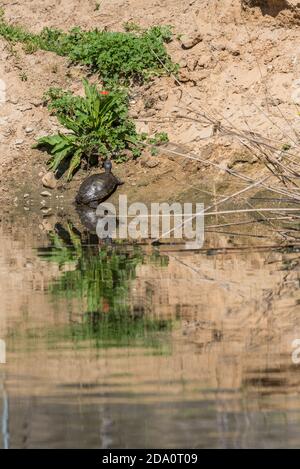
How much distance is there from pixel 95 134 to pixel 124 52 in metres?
1.54

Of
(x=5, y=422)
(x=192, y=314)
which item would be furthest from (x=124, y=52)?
(x=5, y=422)

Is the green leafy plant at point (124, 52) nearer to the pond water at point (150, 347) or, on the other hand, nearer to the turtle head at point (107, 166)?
the turtle head at point (107, 166)

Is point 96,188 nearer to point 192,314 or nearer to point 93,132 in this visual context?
point 93,132

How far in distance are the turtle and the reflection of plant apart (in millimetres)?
1517

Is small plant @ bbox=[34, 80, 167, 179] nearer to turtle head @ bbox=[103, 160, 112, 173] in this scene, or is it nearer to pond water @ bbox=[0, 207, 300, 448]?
turtle head @ bbox=[103, 160, 112, 173]

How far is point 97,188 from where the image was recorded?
1495cm

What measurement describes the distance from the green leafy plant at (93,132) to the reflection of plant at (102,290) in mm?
2316

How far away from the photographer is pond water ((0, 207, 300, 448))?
19.8ft

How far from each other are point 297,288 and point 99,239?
3.58m

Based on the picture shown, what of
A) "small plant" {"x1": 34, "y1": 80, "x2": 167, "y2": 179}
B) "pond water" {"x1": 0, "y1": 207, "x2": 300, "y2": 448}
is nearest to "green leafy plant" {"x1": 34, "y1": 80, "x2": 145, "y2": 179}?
"small plant" {"x1": 34, "y1": 80, "x2": 167, "y2": 179}

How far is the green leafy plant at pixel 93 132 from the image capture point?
15.5 meters

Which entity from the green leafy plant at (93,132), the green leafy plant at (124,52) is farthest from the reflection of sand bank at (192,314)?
the green leafy plant at (124,52)

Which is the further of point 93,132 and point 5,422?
point 93,132

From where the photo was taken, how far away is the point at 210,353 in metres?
7.45
